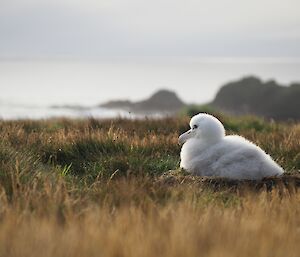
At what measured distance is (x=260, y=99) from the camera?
30672 mm

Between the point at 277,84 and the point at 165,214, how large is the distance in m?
27.5

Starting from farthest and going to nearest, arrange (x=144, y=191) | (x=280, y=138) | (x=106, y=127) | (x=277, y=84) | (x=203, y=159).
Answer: (x=277, y=84) < (x=106, y=127) < (x=280, y=138) < (x=203, y=159) < (x=144, y=191)

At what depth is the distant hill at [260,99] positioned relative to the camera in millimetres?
28906

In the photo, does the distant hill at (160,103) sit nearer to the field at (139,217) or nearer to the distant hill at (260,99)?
the distant hill at (260,99)

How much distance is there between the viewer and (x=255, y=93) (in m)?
31.1

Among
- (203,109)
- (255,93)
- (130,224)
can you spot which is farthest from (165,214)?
(255,93)

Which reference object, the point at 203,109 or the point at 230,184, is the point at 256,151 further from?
the point at 203,109

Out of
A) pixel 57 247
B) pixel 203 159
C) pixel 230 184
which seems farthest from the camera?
pixel 203 159

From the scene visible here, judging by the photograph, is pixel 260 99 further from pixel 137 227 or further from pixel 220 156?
pixel 137 227

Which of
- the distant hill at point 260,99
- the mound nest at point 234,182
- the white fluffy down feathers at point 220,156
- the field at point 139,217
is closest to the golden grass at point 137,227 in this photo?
the field at point 139,217

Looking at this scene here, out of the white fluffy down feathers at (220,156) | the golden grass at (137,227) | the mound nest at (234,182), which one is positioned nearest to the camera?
the golden grass at (137,227)

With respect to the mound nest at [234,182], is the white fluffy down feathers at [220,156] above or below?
above

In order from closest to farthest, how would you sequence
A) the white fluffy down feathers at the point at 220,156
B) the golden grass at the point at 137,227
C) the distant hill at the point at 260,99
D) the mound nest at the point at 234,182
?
the golden grass at the point at 137,227 → the mound nest at the point at 234,182 → the white fluffy down feathers at the point at 220,156 → the distant hill at the point at 260,99

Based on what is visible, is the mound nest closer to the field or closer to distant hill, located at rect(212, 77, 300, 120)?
the field
